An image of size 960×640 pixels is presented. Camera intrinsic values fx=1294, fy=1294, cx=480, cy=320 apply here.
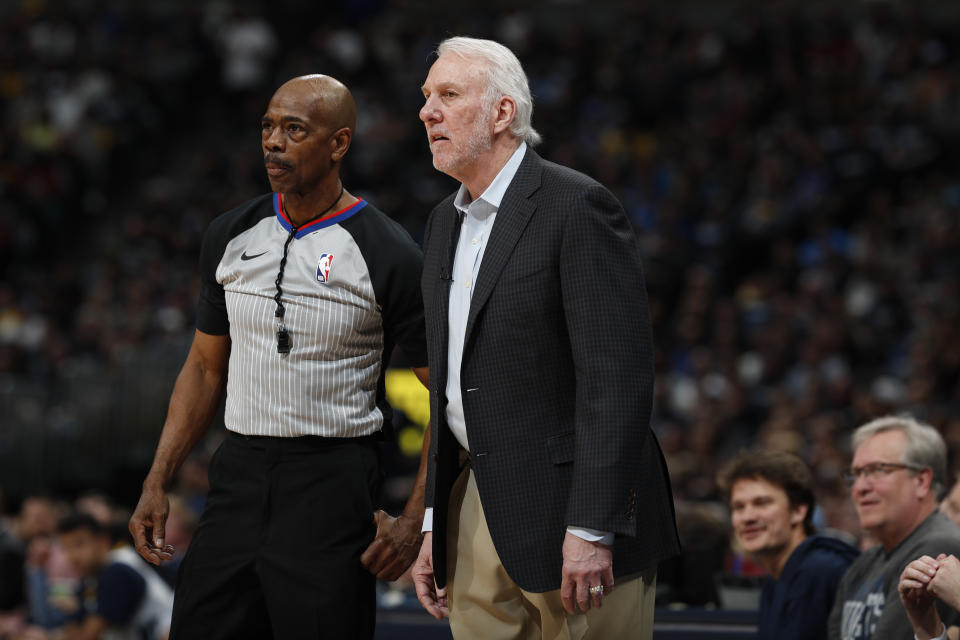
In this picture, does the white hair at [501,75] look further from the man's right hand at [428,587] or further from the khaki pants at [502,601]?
the man's right hand at [428,587]

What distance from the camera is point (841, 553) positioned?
14.3ft

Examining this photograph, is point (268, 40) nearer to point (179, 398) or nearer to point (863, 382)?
point (863, 382)

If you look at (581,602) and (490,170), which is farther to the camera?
(490,170)

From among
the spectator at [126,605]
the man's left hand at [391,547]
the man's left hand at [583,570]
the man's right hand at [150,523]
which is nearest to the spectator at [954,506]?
the man's left hand at [391,547]

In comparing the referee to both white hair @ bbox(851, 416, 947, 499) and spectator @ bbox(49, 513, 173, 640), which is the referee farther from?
spectator @ bbox(49, 513, 173, 640)

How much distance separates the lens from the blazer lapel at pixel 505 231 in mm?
2807

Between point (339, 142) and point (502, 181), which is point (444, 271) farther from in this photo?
point (339, 142)

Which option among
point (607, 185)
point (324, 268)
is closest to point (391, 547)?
point (324, 268)

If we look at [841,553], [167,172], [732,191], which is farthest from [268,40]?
[841,553]

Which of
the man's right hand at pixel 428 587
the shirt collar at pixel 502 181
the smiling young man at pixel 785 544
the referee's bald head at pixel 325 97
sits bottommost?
the smiling young man at pixel 785 544

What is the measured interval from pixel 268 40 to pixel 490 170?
43.2ft

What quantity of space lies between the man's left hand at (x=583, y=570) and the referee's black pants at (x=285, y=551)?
0.66 meters

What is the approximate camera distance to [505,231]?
2.85 m

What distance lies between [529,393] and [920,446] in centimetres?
177
